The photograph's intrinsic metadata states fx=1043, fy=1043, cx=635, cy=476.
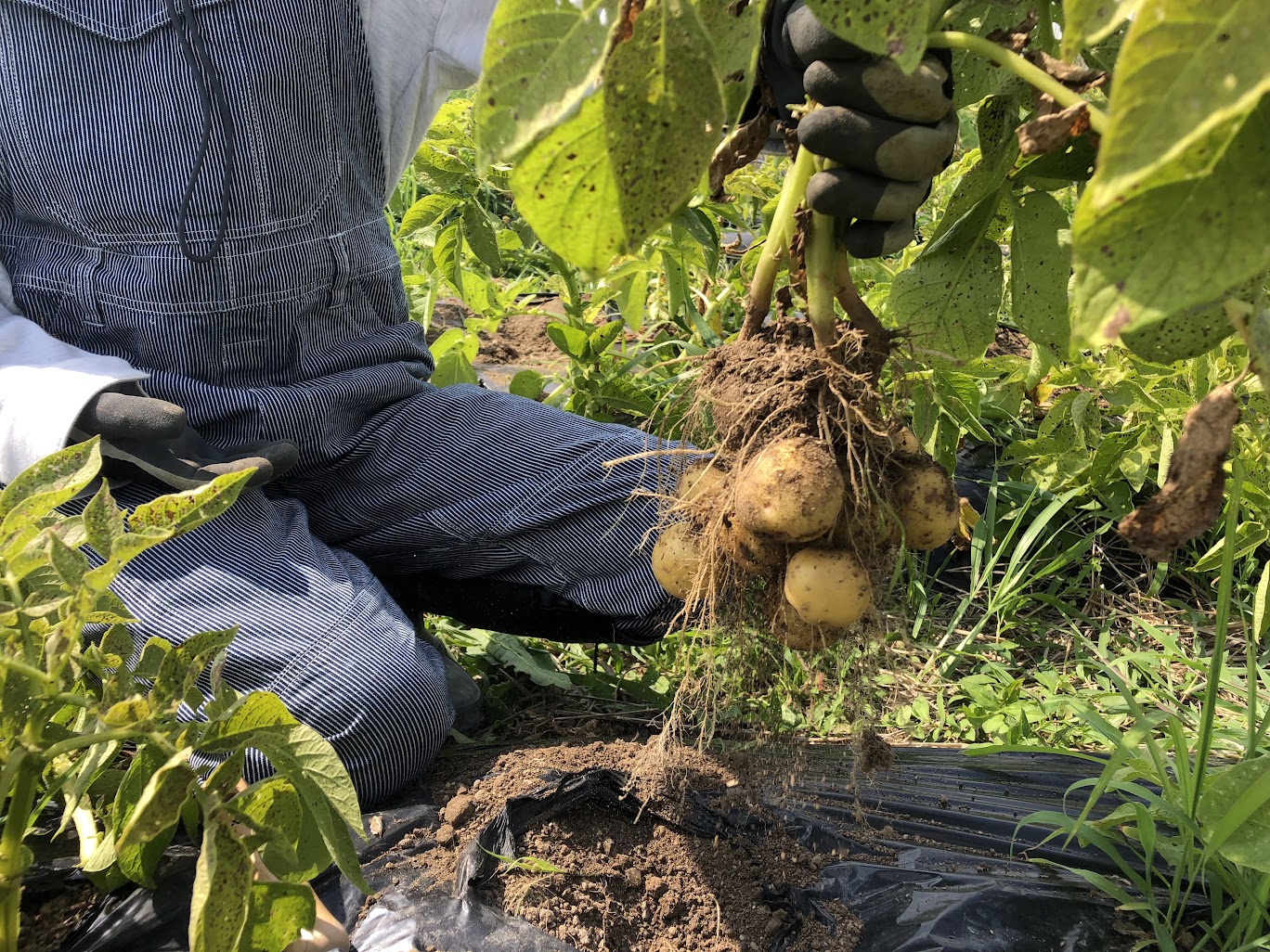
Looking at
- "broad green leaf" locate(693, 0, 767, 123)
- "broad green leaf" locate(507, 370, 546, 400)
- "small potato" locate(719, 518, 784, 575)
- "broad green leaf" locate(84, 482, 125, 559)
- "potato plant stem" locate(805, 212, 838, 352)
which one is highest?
"broad green leaf" locate(693, 0, 767, 123)

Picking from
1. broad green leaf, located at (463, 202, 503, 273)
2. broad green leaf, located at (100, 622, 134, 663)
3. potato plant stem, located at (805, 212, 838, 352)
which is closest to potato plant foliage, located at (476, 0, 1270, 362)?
potato plant stem, located at (805, 212, 838, 352)

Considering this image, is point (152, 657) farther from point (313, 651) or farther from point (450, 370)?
point (450, 370)

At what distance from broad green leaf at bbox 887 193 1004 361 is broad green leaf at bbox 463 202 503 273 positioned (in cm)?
102

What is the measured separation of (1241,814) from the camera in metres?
0.98

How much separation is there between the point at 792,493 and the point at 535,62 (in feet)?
2.01

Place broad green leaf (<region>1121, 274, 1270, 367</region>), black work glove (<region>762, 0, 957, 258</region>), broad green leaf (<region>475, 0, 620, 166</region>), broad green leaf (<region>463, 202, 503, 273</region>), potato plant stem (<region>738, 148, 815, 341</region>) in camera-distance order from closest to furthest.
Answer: broad green leaf (<region>475, 0, 620, 166</region>)
broad green leaf (<region>1121, 274, 1270, 367</region>)
black work glove (<region>762, 0, 957, 258</region>)
potato plant stem (<region>738, 148, 815, 341</region>)
broad green leaf (<region>463, 202, 503, 273</region>)

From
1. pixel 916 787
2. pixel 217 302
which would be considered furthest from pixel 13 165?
pixel 916 787

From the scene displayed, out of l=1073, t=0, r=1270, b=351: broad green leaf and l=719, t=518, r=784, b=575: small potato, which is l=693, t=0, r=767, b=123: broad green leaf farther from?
l=719, t=518, r=784, b=575: small potato

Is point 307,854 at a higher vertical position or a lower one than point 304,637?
higher

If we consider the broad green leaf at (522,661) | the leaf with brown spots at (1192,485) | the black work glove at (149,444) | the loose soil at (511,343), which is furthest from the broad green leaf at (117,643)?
the loose soil at (511,343)

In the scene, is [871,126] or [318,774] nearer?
[318,774]

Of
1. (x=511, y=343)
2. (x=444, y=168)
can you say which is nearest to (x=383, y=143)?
(x=444, y=168)

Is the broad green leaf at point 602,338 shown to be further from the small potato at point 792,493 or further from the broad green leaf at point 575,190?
the broad green leaf at point 575,190

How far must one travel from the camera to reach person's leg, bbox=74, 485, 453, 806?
1.43 meters
